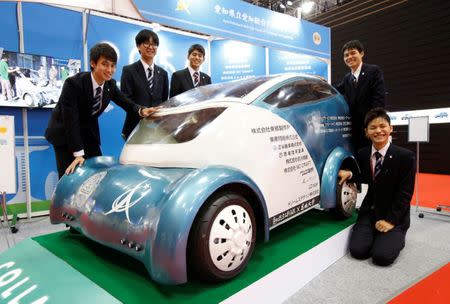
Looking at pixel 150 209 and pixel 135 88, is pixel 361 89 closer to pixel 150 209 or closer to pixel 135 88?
pixel 135 88

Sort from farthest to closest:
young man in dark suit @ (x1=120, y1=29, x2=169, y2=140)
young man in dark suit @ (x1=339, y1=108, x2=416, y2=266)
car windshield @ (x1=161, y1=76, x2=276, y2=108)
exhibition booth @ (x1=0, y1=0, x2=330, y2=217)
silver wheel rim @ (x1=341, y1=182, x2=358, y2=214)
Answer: exhibition booth @ (x1=0, y1=0, x2=330, y2=217) < young man in dark suit @ (x1=120, y1=29, x2=169, y2=140) < silver wheel rim @ (x1=341, y1=182, x2=358, y2=214) < young man in dark suit @ (x1=339, y1=108, x2=416, y2=266) < car windshield @ (x1=161, y1=76, x2=276, y2=108)

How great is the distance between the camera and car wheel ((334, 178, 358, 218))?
2451 millimetres

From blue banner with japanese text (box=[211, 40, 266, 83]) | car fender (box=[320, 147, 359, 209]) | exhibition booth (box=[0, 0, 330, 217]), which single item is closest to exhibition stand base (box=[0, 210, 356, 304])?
car fender (box=[320, 147, 359, 209])

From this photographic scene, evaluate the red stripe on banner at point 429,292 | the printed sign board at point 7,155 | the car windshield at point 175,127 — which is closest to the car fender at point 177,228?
the car windshield at point 175,127

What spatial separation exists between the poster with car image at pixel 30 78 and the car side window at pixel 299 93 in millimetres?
3108

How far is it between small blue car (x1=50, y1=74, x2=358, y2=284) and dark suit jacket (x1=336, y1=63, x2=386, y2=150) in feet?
2.15

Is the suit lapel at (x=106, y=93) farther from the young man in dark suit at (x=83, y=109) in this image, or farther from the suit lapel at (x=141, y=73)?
the suit lapel at (x=141, y=73)

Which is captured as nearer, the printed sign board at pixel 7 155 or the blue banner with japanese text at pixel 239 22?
the printed sign board at pixel 7 155

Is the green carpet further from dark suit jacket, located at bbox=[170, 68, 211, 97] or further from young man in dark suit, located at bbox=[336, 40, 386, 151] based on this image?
dark suit jacket, located at bbox=[170, 68, 211, 97]

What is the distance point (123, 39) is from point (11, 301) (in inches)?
159

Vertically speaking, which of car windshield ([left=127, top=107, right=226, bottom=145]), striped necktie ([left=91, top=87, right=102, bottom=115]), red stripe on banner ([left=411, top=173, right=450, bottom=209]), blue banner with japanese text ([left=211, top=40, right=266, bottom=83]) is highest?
blue banner with japanese text ([left=211, top=40, right=266, bottom=83])

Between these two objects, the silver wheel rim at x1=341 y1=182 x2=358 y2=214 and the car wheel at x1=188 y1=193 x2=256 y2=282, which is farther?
the silver wheel rim at x1=341 y1=182 x2=358 y2=214

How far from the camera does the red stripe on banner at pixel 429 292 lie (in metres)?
1.61

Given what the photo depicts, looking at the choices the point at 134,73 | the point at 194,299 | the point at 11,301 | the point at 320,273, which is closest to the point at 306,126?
the point at 320,273
